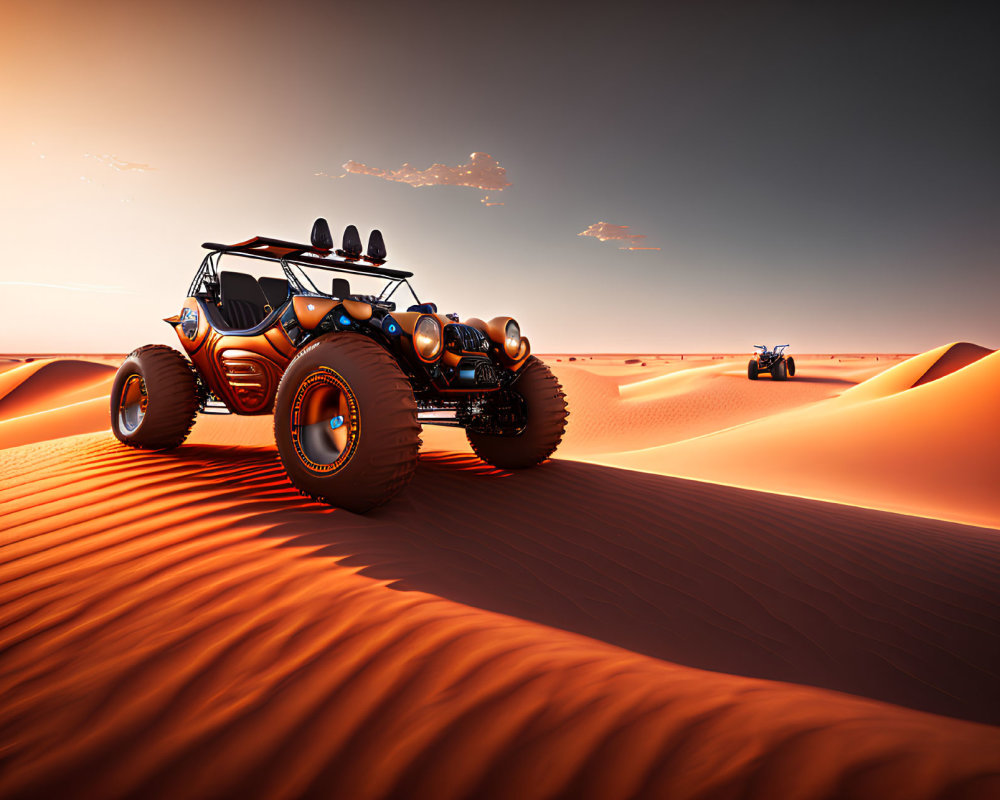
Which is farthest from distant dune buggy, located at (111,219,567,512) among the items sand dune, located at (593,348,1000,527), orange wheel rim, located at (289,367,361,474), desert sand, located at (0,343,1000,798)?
sand dune, located at (593,348,1000,527)

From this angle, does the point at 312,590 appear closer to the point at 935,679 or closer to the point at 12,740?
the point at 12,740

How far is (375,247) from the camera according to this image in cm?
510

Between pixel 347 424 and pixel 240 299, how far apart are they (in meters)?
2.94

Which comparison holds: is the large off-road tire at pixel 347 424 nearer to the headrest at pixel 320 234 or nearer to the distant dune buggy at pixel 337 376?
the distant dune buggy at pixel 337 376

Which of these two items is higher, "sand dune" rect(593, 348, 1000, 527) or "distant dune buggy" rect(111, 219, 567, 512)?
"distant dune buggy" rect(111, 219, 567, 512)

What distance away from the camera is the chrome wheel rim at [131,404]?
514 centimetres

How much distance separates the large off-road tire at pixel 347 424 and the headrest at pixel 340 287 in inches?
80.3

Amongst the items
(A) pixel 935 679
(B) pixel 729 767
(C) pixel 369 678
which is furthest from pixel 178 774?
(A) pixel 935 679

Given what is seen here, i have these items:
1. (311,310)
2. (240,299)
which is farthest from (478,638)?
(240,299)

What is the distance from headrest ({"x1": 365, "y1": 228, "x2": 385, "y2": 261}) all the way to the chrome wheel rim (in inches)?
107

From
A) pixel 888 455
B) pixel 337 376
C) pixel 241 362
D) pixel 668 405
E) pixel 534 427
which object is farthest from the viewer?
pixel 668 405

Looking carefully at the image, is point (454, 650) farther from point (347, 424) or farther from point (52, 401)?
point (52, 401)

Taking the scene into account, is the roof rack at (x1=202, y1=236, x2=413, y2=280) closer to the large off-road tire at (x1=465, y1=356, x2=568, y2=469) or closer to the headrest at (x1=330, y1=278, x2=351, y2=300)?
the headrest at (x1=330, y1=278, x2=351, y2=300)

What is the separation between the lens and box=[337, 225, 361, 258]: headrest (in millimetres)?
4801
